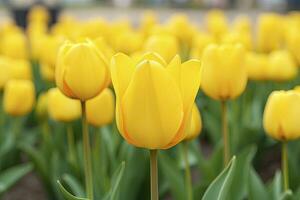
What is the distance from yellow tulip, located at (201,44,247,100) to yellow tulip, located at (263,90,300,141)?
12 centimetres

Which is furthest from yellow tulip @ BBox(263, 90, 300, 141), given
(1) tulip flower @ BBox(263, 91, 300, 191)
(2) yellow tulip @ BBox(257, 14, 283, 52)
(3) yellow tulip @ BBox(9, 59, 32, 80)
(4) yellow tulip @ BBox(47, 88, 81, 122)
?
(2) yellow tulip @ BBox(257, 14, 283, 52)

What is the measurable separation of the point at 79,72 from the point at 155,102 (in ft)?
1.05

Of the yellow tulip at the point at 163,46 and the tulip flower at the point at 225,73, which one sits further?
the yellow tulip at the point at 163,46

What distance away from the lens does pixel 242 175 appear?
5.70ft

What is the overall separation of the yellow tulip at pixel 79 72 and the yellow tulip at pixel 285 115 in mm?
403

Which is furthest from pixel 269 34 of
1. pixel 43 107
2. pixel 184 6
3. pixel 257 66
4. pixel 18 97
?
→ pixel 184 6

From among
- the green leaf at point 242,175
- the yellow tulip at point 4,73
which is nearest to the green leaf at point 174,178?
the green leaf at point 242,175

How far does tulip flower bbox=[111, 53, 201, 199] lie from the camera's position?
1.01 m

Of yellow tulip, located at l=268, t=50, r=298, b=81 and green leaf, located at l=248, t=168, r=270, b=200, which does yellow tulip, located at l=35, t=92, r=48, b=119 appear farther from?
green leaf, located at l=248, t=168, r=270, b=200

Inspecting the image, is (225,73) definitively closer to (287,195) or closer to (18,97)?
(287,195)

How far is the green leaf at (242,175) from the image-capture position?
5.47 ft

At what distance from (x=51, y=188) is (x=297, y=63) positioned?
4.29 feet

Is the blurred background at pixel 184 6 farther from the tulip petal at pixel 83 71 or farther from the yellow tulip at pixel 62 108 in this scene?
the tulip petal at pixel 83 71

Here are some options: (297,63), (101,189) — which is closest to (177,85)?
(101,189)
